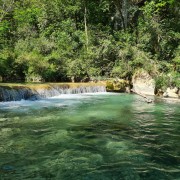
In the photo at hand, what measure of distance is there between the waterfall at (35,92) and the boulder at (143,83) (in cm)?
309

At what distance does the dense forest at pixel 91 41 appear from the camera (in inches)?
909

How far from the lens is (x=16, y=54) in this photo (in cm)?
2427

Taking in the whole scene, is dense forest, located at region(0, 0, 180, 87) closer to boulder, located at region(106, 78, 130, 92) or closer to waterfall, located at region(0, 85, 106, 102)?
boulder, located at region(106, 78, 130, 92)

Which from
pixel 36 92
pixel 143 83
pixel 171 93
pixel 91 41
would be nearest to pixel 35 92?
pixel 36 92

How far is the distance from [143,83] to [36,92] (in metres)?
7.81

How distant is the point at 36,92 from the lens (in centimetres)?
1791

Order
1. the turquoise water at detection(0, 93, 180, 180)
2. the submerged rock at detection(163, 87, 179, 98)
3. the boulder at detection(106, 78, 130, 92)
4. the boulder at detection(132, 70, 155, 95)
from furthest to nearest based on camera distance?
1. the boulder at detection(106, 78, 130, 92)
2. the boulder at detection(132, 70, 155, 95)
3. the submerged rock at detection(163, 87, 179, 98)
4. the turquoise water at detection(0, 93, 180, 180)

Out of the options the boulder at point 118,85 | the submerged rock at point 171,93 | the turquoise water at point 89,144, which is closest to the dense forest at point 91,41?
the submerged rock at point 171,93

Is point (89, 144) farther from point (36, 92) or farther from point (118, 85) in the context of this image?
point (118, 85)

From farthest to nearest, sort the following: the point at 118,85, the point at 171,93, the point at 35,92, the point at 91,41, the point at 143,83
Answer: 1. the point at 91,41
2. the point at 118,85
3. the point at 143,83
4. the point at 171,93
5. the point at 35,92

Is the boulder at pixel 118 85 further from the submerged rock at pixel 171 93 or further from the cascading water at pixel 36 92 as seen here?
the submerged rock at pixel 171 93

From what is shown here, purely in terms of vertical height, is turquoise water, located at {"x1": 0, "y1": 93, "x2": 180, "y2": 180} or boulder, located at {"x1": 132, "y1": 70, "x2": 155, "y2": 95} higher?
boulder, located at {"x1": 132, "y1": 70, "x2": 155, "y2": 95}

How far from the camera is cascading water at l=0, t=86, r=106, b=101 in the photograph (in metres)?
16.6

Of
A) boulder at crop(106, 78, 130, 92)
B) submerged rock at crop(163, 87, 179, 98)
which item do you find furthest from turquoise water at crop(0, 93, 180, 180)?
boulder at crop(106, 78, 130, 92)
